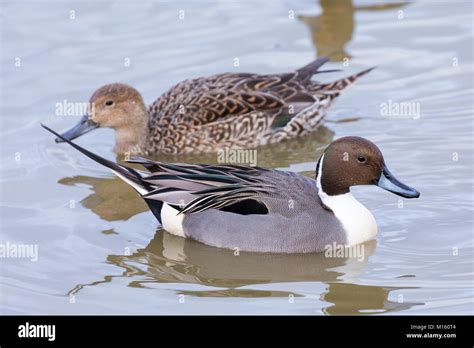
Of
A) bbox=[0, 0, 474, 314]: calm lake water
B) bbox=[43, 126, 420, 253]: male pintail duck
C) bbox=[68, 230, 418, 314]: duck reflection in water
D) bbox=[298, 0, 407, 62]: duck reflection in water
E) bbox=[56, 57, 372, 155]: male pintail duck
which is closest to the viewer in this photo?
bbox=[68, 230, 418, 314]: duck reflection in water

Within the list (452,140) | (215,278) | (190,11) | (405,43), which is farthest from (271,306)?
(190,11)

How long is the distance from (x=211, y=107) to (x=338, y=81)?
1.35 metres

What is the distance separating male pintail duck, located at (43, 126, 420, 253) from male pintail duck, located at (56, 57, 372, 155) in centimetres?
215

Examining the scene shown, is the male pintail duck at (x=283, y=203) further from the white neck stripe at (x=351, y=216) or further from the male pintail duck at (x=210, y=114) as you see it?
the male pintail duck at (x=210, y=114)

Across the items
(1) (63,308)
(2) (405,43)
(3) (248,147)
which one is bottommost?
(1) (63,308)

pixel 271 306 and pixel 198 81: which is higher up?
pixel 198 81

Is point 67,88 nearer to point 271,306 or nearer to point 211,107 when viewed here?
point 211,107

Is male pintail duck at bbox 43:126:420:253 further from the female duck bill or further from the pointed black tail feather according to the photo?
the female duck bill

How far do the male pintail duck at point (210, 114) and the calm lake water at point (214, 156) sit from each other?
20 centimetres

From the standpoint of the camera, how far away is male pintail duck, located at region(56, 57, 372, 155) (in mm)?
11008

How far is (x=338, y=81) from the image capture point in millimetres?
11438

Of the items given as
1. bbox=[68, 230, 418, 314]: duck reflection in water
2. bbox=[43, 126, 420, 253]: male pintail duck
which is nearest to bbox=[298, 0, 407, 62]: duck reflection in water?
bbox=[43, 126, 420, 253]: male pintail duck

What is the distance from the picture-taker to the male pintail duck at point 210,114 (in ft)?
36.1

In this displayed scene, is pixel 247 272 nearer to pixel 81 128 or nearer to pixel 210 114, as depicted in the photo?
pixel 210 114
